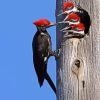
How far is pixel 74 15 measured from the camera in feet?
15.6

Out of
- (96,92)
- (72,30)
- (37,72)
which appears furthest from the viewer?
(37,72)

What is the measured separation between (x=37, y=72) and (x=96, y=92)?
4.31 feet

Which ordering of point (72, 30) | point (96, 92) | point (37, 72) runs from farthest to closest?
point (37, 72), point (72, 30), point (96, 92)

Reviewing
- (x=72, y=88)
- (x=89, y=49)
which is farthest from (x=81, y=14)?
(x=72, y=88)

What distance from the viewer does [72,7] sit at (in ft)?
15.6

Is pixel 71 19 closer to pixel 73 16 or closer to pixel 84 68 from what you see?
pixel 73 16

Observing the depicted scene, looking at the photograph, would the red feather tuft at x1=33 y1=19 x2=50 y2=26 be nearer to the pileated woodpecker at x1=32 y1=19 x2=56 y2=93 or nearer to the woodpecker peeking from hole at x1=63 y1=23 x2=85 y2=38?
the pileated woodpecker at x1=32 y1=19 x2=56 y2=93

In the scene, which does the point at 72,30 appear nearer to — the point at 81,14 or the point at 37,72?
the point at 81,14

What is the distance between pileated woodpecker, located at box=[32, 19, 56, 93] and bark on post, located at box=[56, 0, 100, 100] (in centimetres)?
61

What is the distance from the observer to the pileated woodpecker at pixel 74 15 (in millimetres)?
4695

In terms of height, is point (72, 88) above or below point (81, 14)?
below

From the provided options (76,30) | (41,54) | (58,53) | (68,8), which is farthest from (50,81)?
(68,8)

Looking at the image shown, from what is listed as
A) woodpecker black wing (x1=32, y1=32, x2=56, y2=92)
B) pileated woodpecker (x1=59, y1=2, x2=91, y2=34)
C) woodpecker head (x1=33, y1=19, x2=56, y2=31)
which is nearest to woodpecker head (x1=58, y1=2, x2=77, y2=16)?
pileated woodpecker (x1=59, y1=2, x2=91, y2=34)

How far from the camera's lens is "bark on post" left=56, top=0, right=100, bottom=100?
4.44 meters
